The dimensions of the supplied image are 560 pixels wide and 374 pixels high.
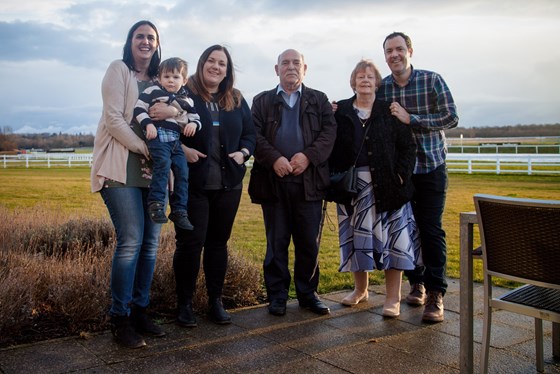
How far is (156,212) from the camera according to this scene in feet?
13.3

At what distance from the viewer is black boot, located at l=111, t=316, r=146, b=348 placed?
13.1 ft

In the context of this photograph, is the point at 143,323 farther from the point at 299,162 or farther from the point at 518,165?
the point at 518,165

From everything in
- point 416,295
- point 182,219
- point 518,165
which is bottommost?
point 416,295

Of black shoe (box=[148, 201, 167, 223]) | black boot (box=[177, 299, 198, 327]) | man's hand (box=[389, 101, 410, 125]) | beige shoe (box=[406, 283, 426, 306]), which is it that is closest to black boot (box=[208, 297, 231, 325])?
black boot (box=[177, 299, 198, 327])

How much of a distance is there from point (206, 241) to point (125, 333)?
109 cm

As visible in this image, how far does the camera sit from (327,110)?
5.20 metres

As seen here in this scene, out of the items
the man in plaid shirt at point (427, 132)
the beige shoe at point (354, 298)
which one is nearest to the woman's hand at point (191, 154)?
the man in plaid shirt at point (427, 132)

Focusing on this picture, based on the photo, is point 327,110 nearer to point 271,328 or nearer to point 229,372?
point 271,328

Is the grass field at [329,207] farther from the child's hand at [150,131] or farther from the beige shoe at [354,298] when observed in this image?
the child's hand at [150,131]

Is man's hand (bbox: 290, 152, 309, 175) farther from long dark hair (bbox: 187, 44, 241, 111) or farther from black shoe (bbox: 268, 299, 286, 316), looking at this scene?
black shoe (bbox: 268, 299, 286, 316)

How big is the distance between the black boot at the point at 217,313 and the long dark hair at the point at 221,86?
62.7 inches

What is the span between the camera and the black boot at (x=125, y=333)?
13.1ft

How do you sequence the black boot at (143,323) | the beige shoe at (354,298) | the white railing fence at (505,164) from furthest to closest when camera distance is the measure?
the white railing fence at (505,164)
the beige shoe at (354,298)
the black boot at (143,323)

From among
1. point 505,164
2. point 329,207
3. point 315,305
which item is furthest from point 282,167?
point 505,164
